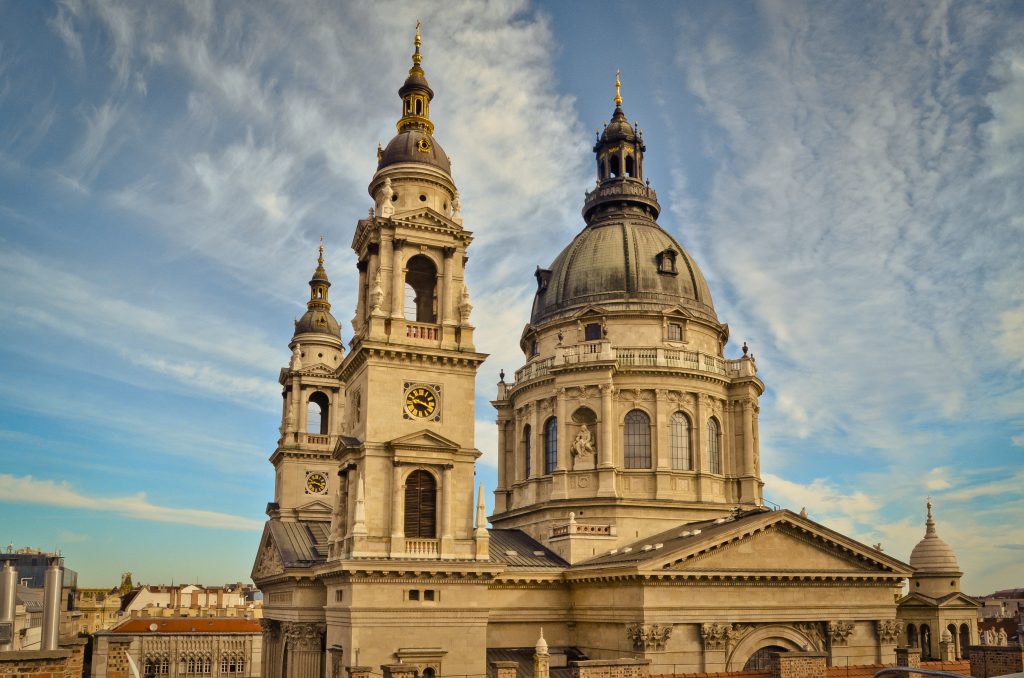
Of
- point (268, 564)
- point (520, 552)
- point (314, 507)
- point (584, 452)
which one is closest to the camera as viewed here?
point (520, 552)

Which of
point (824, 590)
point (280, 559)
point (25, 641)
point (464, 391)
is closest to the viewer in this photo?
point (464, 391)

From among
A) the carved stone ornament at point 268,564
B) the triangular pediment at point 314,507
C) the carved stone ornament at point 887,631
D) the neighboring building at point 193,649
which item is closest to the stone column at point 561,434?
the triangular pediment at point 314,507

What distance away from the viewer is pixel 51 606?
1622 cm

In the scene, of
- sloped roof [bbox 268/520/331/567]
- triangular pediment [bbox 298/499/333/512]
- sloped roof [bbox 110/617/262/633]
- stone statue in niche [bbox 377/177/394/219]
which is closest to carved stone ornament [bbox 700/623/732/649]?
sloped roof [bbox 268/520/331/567]

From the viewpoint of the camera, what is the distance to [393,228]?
139ft

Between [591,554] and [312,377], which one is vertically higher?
[312,377]

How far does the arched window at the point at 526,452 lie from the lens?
58688mm

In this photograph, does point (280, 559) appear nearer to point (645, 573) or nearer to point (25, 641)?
point (645, 573)

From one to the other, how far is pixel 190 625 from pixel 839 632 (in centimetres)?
6927

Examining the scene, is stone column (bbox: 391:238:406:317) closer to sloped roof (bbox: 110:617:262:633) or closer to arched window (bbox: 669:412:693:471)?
arched window (bbox: 669:412:693:471)

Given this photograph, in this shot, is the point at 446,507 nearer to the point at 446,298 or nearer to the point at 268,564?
the point at 446,298

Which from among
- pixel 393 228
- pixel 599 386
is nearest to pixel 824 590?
pixel 599 386

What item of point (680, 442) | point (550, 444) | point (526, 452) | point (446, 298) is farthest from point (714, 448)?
point (446, 298)

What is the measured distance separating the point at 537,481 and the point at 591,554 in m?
8.31
